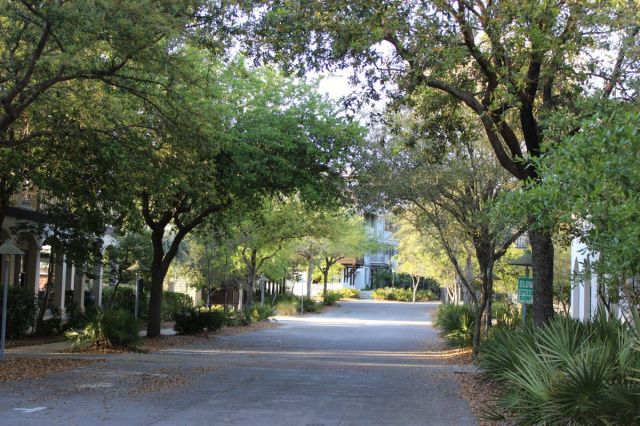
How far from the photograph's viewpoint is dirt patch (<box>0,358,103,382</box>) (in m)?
12.5

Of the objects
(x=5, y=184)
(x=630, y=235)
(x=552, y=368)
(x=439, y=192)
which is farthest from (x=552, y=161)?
(x=5, y=184)

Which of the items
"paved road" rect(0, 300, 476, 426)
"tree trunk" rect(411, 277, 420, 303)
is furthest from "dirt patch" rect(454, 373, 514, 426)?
"tree trunk" rect(411, 277, 420, 303)

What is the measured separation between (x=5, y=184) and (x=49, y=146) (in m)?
3.90

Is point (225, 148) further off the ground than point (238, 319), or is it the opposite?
point (225, 148)

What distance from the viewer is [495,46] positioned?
10930mm

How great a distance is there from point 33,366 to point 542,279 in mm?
10240

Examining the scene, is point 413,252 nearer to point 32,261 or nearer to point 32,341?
point 32,261

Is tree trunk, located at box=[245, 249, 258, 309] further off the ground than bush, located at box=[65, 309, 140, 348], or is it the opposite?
tree trunk, located at box=[245, 249, 258, 309]

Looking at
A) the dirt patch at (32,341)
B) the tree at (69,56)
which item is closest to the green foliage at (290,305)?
the dirt patch at (32,341)

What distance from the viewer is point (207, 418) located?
8859mm

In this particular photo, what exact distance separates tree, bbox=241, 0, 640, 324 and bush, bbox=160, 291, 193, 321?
2240 cm

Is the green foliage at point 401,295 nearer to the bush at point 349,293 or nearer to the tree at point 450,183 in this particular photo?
the bush at point 349,293

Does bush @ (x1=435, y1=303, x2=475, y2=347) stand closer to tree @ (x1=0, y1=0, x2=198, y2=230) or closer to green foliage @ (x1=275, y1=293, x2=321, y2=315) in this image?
tree @ (x1=0, y1=0, x2=198, y2=230)

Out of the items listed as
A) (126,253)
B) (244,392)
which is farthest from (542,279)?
(126,253)
